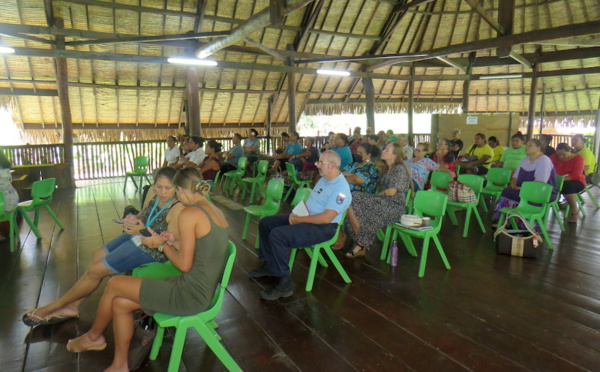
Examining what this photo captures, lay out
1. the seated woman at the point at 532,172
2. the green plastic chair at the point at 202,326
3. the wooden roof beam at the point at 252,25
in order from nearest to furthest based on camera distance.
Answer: the green plastic chair at the point at 202,326 → the seated woman at the point at 532,172 → the wooden roof beam at the point at 252,25

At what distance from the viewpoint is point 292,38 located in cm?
1131

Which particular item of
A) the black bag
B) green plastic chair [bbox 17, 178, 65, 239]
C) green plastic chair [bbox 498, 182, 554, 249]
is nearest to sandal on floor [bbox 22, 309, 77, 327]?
the black bag

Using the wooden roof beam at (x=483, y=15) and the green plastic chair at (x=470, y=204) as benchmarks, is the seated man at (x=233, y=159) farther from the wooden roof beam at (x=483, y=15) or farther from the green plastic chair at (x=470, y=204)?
the wooden roof beam at (x=483, y=15)

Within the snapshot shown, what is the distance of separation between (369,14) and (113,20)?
679 cm

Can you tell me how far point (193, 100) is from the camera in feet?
33.6

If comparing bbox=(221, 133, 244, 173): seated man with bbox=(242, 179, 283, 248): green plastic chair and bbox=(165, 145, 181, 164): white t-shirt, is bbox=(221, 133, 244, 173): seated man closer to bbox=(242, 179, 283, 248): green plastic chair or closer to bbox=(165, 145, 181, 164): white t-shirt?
bbox=(165, 145, 181, 164): white t-shirt

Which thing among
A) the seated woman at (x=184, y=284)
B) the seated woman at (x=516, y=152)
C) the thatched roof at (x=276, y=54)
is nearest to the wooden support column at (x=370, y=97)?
the thatched roof at (x=276, y=54)

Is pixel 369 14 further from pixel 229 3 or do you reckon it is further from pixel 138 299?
pixel 138 299

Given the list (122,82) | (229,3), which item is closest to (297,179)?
(229,3)

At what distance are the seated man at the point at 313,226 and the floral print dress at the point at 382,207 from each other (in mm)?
809

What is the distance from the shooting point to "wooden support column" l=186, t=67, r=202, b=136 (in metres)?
10.1

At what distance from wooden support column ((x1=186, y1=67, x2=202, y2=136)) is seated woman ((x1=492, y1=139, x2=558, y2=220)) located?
25.1ft

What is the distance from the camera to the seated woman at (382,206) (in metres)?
4.07

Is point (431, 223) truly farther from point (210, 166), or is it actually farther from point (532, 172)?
point (210, 166)
